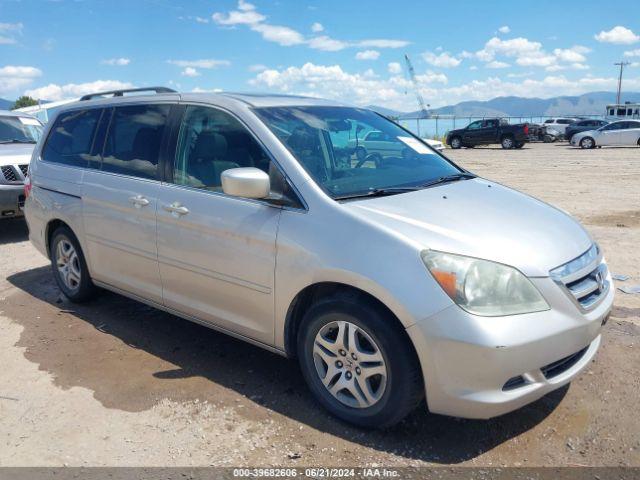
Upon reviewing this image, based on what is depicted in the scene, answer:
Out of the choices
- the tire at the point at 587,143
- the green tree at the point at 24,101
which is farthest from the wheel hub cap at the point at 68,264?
the green tree at the point at 24,101

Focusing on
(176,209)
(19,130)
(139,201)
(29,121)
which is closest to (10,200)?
(19,130)

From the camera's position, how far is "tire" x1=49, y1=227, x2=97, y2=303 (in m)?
5.03

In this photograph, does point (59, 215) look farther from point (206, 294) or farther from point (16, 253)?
point (16, 253)

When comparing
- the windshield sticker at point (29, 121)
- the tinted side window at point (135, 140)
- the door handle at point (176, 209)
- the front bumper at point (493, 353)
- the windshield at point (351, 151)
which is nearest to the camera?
the front bumper at point (493, 353)

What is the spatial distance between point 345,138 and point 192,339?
2.00 metres

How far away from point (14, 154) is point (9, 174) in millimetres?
469

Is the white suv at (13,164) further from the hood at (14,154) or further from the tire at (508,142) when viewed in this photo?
the tire at (508,142)

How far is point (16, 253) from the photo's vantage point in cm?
743

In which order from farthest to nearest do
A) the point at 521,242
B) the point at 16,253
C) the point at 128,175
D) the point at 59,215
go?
the point at 16,253, the point at 59,215, the point at 128,175, the point at 521,242

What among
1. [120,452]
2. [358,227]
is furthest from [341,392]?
[120,452]

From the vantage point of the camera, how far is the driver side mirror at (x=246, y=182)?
324 centimetres

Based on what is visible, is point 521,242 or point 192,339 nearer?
point 521,242

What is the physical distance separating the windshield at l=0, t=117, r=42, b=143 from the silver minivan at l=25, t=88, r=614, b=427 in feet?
19.5

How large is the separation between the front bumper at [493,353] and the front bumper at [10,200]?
7.21m
